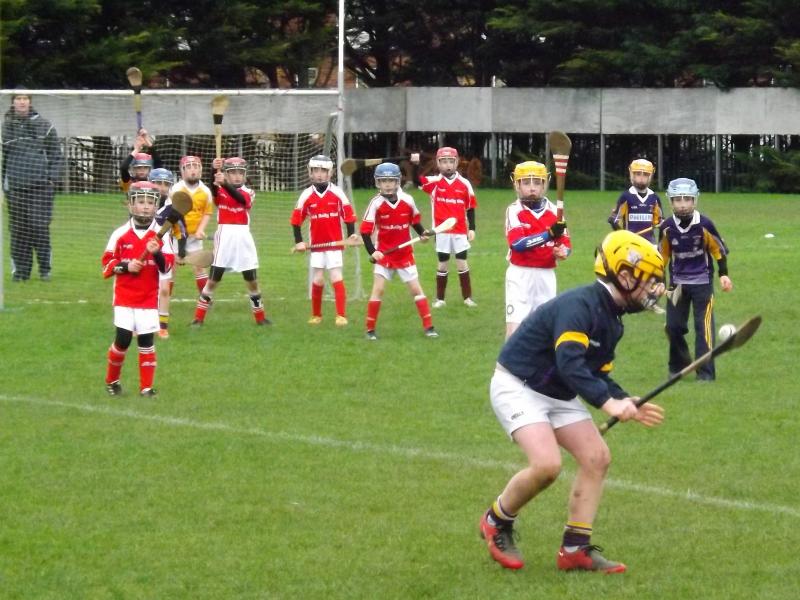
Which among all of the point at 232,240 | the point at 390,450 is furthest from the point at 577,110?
the point at 390,450

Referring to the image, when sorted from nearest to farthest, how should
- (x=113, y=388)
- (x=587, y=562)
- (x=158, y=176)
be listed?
(x=587, y=562) → (x=113, y=388) → (x=158, y=176)

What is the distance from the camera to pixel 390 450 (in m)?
9.96

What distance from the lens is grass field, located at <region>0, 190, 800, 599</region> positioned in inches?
281

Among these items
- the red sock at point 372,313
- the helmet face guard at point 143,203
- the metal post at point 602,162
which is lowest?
the red sock at point 372,313

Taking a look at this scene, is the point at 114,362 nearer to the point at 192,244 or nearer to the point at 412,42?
the point at 192,244

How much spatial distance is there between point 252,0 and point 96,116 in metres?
19.3

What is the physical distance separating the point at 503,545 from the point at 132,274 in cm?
540

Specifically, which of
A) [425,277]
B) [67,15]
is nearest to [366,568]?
[425,277]

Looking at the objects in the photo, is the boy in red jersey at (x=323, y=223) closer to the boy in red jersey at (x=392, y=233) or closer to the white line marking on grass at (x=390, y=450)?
the boy in red jersey at (x=392, y=233)

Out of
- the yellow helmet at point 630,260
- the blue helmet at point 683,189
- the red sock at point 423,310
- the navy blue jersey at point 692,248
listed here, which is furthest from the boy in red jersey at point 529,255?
the yellow helmet at point 630,260

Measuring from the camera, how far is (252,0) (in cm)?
4450

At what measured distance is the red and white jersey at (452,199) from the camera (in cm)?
1834

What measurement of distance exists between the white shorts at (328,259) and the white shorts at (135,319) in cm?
465

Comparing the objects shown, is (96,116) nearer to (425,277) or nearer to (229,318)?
(425,277)
